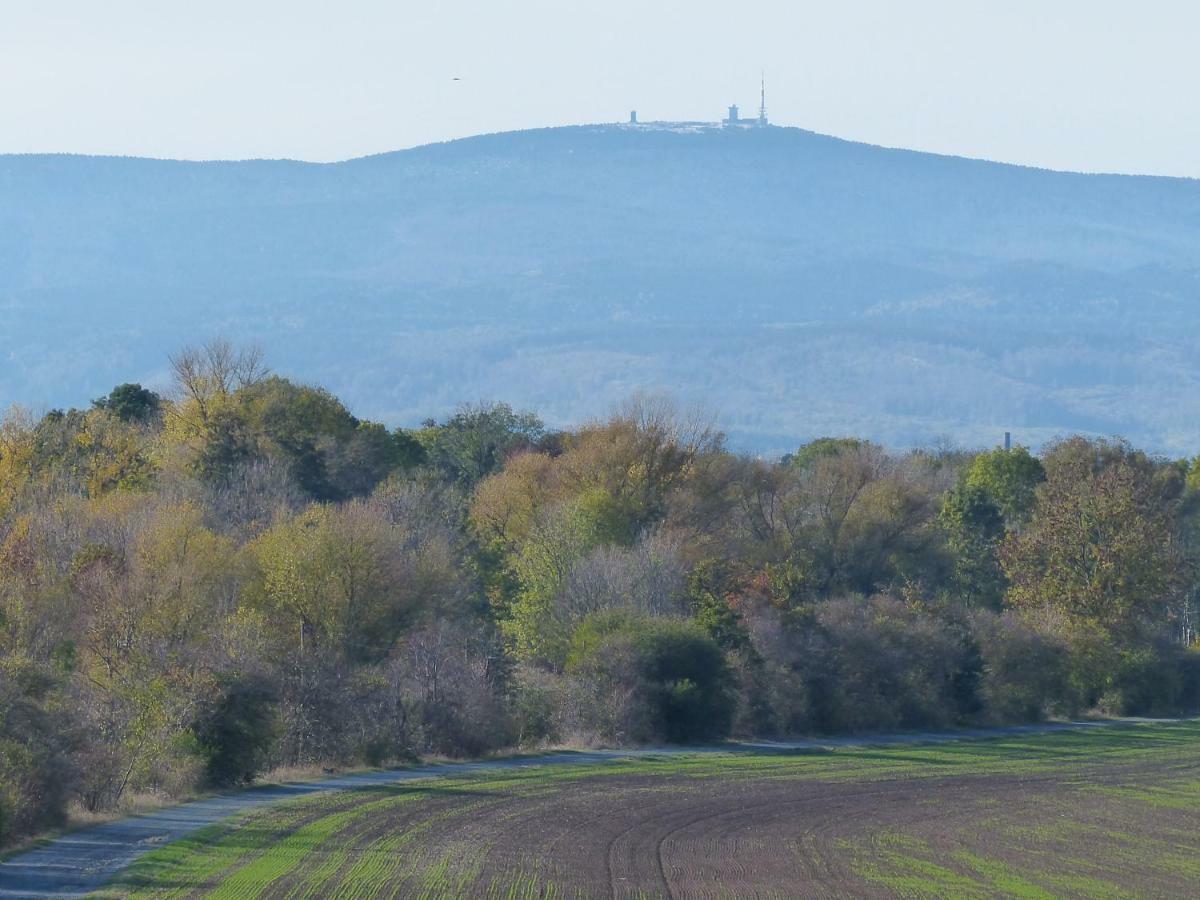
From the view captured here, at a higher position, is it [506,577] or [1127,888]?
[506,577]

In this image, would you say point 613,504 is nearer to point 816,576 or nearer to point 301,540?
point 816,576

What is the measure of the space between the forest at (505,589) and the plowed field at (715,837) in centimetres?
374

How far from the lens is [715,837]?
34.7 meters

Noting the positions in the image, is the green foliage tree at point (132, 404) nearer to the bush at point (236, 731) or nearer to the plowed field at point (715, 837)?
the plowed field at point (715, 837)

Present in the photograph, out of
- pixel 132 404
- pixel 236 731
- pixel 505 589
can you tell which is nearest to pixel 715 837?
pixel 236 731

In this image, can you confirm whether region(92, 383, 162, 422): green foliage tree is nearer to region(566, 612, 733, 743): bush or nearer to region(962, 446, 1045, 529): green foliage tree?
region(566, 612, 733, 743): bush

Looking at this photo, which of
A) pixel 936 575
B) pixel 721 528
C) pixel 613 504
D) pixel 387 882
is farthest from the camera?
pixel 936 575

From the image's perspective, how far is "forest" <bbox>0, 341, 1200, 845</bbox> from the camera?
40125 mm

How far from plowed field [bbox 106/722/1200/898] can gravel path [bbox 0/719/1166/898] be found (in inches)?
26.1

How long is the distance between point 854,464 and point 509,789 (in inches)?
1759

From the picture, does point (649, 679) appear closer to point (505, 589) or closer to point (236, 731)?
point (505, 589)

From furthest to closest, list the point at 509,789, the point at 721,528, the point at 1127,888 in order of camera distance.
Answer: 1. the point at 721,528
2. the point at 509,789
3. the point at 1127,888

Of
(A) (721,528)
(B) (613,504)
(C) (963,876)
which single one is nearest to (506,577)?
(B) (613,504)

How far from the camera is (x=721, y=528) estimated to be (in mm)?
75062
